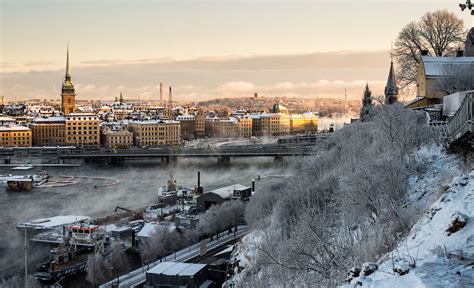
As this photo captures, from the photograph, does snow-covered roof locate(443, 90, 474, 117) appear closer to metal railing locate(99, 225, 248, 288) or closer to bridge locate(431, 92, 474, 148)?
bridge locate(431, 92, 474, 148)

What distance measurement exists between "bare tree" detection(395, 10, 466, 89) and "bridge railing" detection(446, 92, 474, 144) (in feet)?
50.4

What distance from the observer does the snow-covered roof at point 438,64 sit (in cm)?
1838

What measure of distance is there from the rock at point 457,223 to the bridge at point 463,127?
8.22ft

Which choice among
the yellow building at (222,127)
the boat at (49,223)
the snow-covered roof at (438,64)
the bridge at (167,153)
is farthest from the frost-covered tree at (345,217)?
the yellow building at (222,127)

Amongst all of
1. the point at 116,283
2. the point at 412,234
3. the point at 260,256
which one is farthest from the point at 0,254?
the point at 412,234

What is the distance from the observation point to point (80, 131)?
6694 centimetres

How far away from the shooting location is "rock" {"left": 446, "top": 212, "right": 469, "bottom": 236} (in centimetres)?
465

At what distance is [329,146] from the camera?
64.8 feet

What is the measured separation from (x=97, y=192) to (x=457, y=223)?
1142 inches

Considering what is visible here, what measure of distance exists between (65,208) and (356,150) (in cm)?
1686

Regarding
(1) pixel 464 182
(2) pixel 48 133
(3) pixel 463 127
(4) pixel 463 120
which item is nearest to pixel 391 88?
(4) pixel 463 120

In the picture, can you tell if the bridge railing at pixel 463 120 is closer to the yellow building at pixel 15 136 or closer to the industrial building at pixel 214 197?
Answer: the industrial building at pixel 214 197

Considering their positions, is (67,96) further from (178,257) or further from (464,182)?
(464,182)

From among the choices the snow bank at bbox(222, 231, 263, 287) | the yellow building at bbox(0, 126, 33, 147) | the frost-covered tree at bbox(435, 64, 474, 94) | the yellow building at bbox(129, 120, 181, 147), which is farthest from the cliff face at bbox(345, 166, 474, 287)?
the yellow building at bbox(0, 126, 33, 147)
